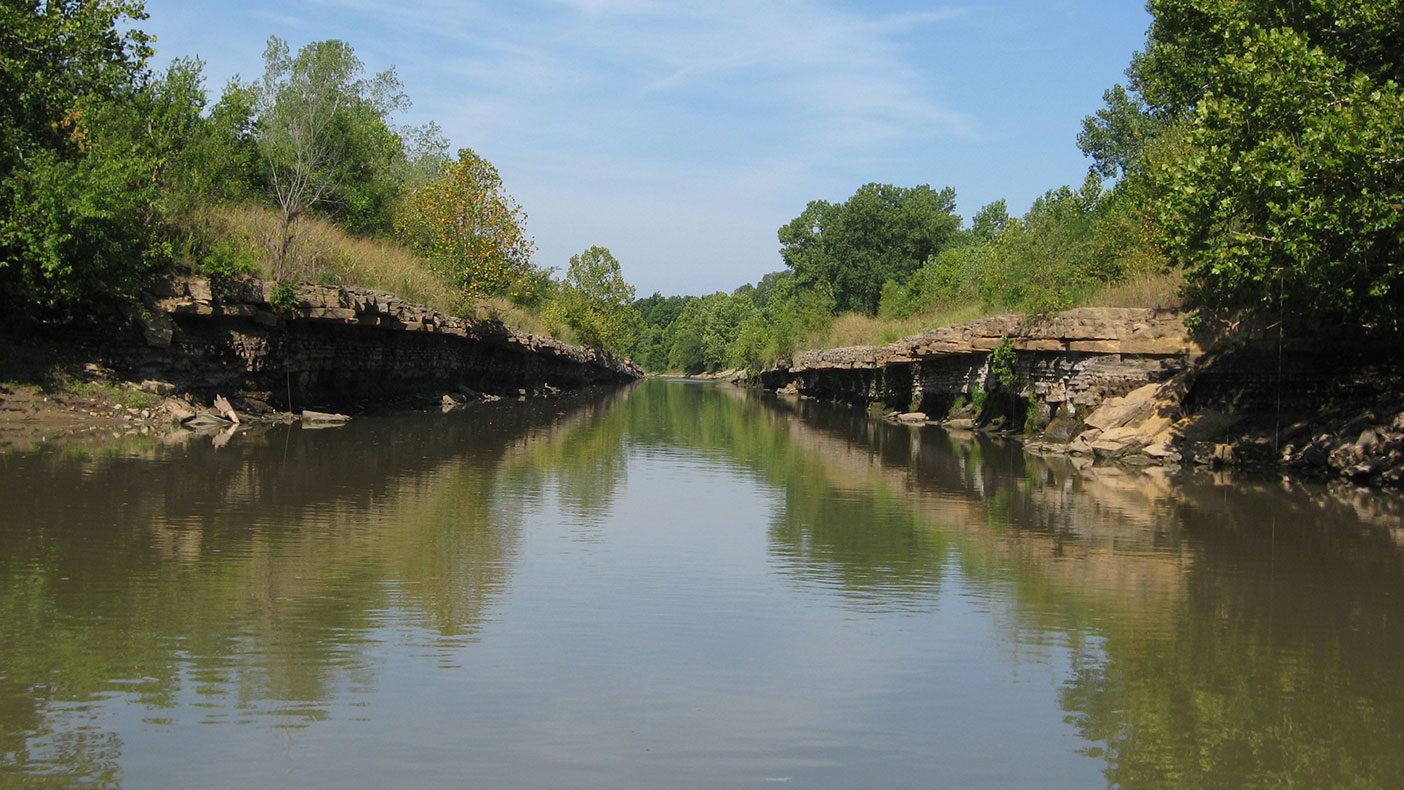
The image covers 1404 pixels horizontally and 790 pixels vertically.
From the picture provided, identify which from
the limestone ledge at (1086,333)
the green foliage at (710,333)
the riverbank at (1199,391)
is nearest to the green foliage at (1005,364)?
the riverbank at (1199,391)

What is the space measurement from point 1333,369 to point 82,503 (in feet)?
62.5

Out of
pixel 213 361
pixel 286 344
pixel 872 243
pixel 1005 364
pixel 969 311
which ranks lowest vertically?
pixel 213 361

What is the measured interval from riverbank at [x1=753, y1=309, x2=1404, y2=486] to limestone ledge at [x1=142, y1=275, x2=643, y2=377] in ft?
47.1

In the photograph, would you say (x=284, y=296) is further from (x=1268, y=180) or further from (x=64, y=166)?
(x=1268, y=180)

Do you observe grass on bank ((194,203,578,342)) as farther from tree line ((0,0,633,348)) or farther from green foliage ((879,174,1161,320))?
green foliage ((879,174,1161,320))

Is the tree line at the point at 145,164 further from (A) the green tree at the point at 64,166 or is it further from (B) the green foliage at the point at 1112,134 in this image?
(B) the green foliage at the point at 1112,134

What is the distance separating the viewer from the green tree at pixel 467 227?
41.5 metres

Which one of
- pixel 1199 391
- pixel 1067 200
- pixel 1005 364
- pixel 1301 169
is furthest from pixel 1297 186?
pixel 1067 200

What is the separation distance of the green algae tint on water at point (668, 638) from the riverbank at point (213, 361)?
4.75 metres

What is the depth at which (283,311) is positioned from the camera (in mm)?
21688

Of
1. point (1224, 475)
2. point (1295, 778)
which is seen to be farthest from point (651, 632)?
point (1224, 475)

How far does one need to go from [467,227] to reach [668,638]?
3826 cm

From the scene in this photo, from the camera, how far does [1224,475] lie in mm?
16672

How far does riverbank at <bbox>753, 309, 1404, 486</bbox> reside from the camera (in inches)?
658
